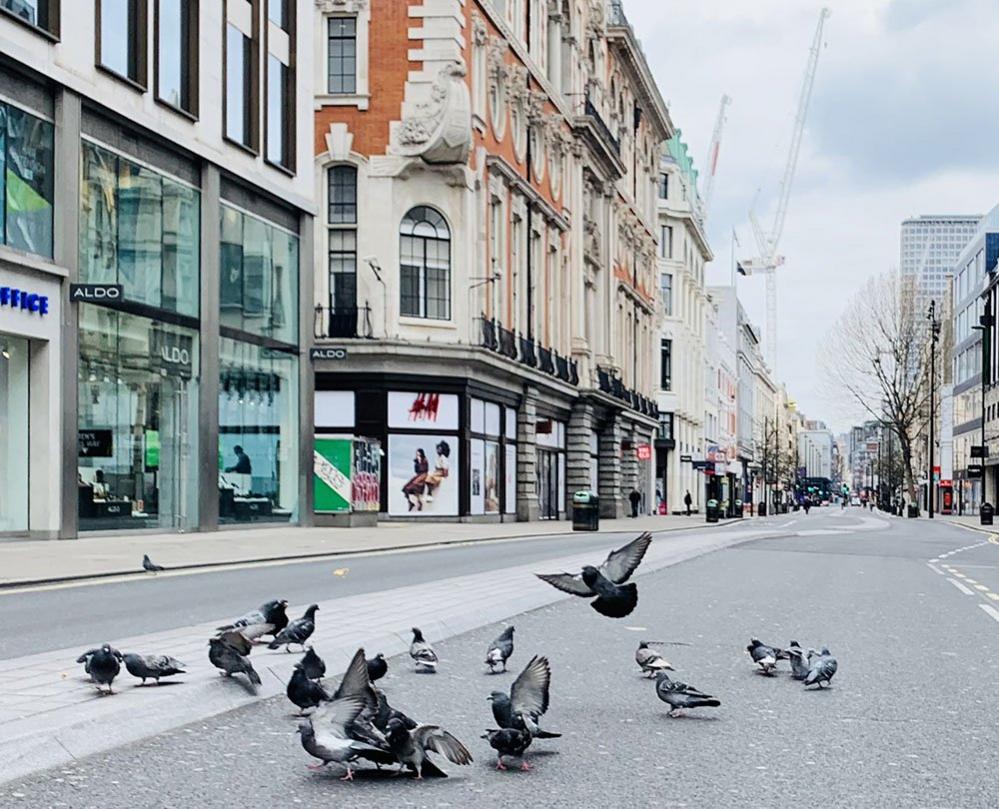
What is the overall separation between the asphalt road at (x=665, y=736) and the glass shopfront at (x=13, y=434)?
1390 cm

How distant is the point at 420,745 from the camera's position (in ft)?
18.9

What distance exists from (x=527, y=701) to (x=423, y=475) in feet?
125

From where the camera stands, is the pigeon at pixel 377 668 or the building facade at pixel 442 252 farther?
the building facade at pixel 442 252

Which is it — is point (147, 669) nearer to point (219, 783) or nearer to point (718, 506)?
point (219, 783)

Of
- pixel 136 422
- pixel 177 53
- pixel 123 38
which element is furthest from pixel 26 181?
pixel 177 53

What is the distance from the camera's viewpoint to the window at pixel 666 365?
94.1 metres

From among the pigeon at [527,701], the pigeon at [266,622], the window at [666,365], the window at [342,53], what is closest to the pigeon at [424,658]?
the pigeon at [266,622]

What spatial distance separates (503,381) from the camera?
161ft

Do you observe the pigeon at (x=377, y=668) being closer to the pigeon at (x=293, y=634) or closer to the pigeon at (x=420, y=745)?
the pigeon at (x=293, y=634)

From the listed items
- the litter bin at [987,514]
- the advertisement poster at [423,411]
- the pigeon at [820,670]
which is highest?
the advertisement poster at [423,411]

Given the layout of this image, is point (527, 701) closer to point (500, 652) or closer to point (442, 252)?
point (500, 652)

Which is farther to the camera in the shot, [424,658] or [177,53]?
[177,53]

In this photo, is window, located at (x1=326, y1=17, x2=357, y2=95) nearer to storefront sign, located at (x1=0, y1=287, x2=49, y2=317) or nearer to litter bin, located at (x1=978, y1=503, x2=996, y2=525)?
storefront sign, located at (x1=0, y1=287, x2=49, y2=317)

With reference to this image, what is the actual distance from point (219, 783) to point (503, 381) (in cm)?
4325
